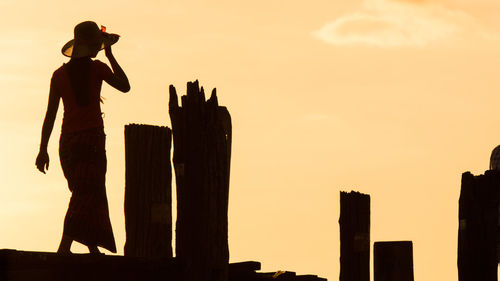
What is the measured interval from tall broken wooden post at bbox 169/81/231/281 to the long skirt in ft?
2.20

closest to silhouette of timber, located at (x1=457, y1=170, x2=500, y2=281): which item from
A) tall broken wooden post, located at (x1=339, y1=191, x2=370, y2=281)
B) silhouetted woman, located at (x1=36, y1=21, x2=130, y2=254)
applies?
tall broken wooden post, located at (x1=339, y1=191, x2=370, y2=281)

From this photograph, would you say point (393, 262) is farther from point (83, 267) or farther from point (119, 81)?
point (83, 267)

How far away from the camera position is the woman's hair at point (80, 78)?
12672 millimetres

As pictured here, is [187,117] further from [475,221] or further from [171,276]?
[475,221]

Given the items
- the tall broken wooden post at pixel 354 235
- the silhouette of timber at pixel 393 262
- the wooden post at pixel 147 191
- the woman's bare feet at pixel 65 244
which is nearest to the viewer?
the woman's bare feet at pixel 65 244

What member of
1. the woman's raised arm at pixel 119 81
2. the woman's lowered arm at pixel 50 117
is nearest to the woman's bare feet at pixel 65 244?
the woman's lowered arm at pixel 50 117

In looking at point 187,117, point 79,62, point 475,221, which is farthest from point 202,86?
point 475,221

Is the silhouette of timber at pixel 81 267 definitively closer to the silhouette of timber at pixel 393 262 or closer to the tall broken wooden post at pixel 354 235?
the tall broken wooden post at pixel 354 235

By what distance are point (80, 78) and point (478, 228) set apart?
4.94 m

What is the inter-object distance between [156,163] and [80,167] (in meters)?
1.17

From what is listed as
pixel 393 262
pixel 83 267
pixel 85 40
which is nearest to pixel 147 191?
pixel 85 40

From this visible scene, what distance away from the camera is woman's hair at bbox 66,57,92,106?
1267 centimetres

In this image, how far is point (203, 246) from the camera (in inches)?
493

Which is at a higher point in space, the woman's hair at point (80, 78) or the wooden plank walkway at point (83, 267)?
the woman's hair at point (80, 78)
